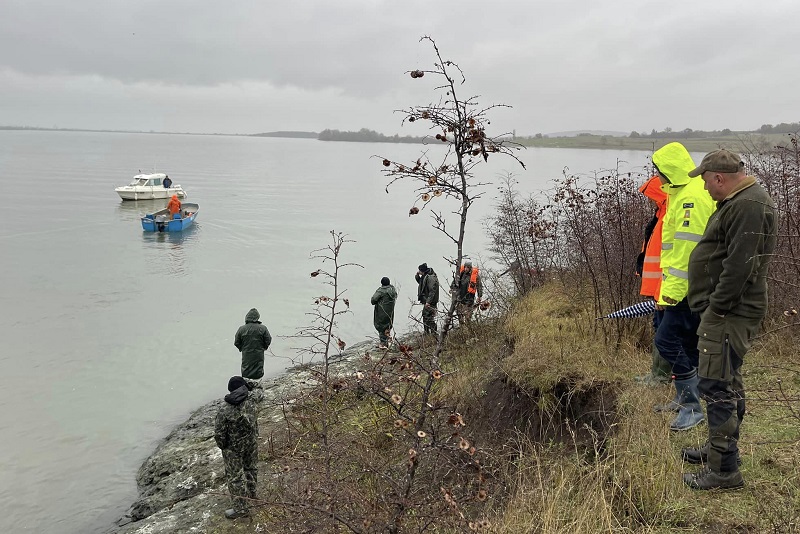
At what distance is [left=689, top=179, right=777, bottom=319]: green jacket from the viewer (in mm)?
3332

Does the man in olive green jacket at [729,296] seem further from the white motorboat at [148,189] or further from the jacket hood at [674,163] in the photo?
the white motorboat at [148,189]

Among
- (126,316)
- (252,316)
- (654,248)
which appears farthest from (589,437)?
(126,316)

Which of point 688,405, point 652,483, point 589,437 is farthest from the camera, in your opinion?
point 589,437

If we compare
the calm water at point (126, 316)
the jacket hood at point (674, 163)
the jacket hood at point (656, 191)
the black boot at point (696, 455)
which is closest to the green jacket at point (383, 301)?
the calm water at point (126, 316)

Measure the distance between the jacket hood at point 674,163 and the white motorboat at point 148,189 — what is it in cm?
4080

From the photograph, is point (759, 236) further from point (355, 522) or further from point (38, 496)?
point (38, 496)

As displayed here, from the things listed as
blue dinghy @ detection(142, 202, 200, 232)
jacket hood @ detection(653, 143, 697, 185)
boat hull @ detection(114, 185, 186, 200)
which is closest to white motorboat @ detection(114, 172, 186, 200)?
Answer: boat hull @ detection(114, 185, 186, 200)

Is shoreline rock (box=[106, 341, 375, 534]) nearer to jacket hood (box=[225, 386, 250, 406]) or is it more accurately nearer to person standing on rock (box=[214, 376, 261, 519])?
person standing on rock (box=[214, 376, 261, 519])

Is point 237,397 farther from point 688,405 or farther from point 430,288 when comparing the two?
point 430,288

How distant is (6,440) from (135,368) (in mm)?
3127

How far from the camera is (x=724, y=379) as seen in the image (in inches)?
137

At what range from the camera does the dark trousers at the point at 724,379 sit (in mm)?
3475

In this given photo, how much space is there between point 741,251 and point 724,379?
0.83 metres

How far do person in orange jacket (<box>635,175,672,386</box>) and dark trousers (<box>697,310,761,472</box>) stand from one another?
1.32 metres
